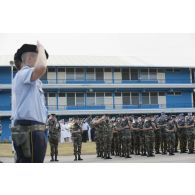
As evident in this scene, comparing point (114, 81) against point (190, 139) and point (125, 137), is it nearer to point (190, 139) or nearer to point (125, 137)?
point (190, 139)

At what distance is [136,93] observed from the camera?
39.2 m

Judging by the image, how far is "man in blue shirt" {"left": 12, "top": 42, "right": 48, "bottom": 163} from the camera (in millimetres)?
3240

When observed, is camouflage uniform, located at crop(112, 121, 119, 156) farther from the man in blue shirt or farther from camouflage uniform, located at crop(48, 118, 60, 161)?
the man in blue shirt

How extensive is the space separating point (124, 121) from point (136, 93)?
24.3 meters

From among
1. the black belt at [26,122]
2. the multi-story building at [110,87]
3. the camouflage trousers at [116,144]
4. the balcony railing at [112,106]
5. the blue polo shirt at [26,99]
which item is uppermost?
the multi-story building at [110,87]

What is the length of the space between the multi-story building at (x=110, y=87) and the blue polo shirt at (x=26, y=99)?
107 feet

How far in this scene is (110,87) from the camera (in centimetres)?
3791

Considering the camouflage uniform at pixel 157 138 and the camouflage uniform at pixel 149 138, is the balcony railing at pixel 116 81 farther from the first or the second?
the camouflage uniform at pixel 149 138

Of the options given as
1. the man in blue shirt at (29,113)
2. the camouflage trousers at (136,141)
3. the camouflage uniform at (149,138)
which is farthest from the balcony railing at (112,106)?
the man in blue shirt at (29,113)

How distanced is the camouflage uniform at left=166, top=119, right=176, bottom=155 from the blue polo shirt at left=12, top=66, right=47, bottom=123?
12.4 meters

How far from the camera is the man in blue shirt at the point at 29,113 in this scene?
3240mm

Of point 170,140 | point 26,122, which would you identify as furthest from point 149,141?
point 26,122

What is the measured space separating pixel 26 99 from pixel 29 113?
0.11 meters

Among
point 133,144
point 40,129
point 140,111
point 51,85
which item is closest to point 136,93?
point 140,111
